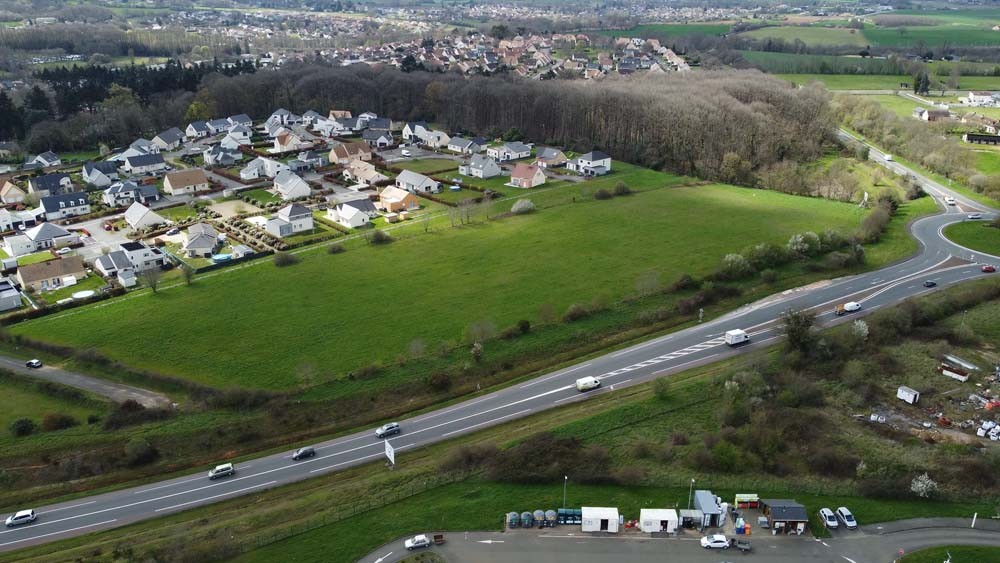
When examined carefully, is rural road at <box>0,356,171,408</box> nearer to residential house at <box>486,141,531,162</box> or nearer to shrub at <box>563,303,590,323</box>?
shrub at <box>563,303,590,323</box>

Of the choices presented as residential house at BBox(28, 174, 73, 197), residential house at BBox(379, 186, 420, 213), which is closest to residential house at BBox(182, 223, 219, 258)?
residential house at BBox(379, 186, 420, 213)

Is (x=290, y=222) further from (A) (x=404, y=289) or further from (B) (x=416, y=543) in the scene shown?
(B) (x=416, y=543)

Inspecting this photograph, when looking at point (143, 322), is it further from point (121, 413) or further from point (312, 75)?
point (312, 75)

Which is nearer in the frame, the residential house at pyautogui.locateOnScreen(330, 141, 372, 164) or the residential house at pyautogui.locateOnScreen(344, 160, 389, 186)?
the residential house at pyautogui.locateOnScreen(344, 160, 389, 186)

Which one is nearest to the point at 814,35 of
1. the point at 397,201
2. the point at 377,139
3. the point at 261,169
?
the point at 377,139

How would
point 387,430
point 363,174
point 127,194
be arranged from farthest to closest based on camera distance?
point 363,174 → point 127,194 → point 387,430

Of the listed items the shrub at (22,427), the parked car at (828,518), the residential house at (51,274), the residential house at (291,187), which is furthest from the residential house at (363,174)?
the parked car at (828,518)

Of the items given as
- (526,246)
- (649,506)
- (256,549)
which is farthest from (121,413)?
(526,246)
